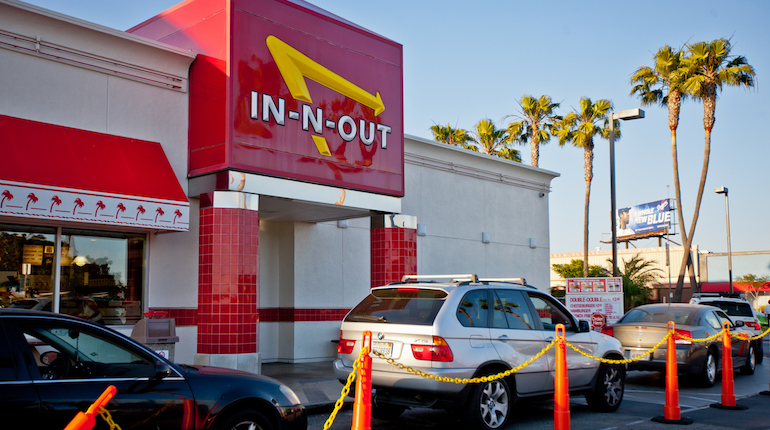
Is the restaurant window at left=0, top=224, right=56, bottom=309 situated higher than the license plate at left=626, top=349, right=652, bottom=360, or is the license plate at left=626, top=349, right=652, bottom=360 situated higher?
the restaurant window at left=0, top=224, right=56, bottom=309

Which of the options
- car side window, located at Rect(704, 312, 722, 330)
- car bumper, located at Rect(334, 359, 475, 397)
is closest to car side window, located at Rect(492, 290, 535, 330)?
car bumper, located at Rect(334, 359, 475, 397)

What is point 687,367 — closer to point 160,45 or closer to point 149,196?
point 149,196

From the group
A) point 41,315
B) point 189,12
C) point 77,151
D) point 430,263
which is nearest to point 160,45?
point 189,12

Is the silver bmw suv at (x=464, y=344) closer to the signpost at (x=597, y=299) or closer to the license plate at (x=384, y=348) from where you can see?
the license plate at (x=384, y=348)

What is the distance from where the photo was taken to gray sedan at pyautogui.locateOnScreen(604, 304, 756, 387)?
1209 centimetres

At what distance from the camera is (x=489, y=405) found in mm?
7684

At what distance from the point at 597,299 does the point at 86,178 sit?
37.4ft

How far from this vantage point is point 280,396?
6125 mm

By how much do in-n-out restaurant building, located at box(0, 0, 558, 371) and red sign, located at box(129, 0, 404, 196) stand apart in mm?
31

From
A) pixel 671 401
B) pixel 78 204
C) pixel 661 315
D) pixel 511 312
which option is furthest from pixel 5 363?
pixel 661 315

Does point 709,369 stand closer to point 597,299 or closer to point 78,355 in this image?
point 597,299

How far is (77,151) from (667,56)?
92.2ft

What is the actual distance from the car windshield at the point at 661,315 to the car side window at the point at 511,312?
556 centimetres

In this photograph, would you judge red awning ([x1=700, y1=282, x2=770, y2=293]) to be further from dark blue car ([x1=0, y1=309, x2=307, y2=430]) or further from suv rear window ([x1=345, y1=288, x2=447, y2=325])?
dark blue car ([x1=0, y1=309, x2=307, y2=430])
